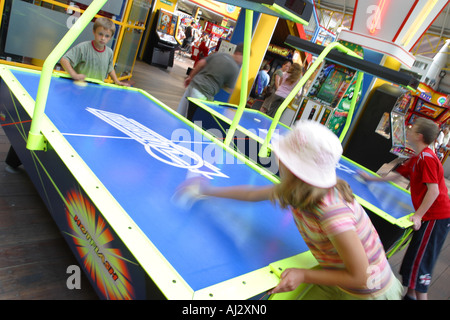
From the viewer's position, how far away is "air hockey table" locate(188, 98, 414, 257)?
2.21 m

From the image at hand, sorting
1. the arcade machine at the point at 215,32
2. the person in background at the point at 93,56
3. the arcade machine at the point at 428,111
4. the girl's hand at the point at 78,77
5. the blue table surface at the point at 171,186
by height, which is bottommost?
the blue table surface at the point at 171,186

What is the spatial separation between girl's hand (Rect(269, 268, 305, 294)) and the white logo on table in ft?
2.95

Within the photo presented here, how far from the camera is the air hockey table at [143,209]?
108 cm

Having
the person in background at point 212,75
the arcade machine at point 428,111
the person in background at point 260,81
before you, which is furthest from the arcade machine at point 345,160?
the arcade machine at point 428,111

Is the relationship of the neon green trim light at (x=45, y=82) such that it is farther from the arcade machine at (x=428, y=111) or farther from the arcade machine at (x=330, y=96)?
the arcade machine at (x=428, y=111)

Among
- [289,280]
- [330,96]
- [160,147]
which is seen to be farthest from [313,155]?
[330,96]

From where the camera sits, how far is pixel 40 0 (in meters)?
4.10

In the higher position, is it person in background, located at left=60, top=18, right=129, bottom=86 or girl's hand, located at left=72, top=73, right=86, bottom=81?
person in background, located at left=60, top=18, right=129, bottom=86

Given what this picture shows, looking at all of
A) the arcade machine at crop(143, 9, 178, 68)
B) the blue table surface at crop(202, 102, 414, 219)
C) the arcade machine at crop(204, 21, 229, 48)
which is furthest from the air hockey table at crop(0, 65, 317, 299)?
the arcade machine at crop(204, 21, 229, 48)

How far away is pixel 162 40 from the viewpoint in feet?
29.7

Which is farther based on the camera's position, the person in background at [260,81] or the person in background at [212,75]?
the person in background at [260,81]

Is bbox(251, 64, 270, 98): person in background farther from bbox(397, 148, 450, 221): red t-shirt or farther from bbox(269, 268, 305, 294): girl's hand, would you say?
bbox(269, 268, 305, 294): girl's hand
